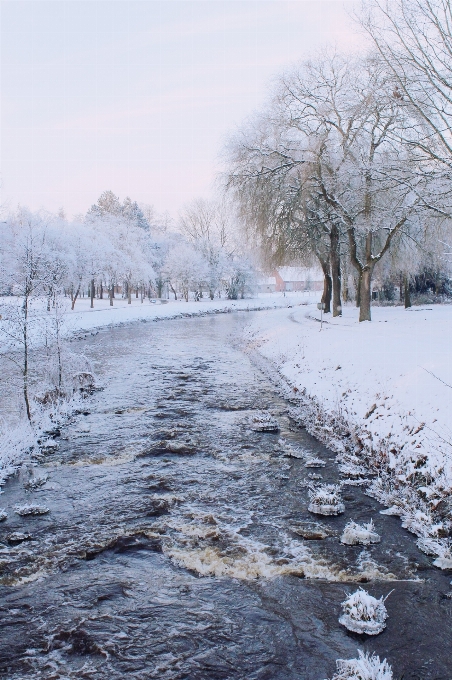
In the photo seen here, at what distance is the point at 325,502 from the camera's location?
7824 mm

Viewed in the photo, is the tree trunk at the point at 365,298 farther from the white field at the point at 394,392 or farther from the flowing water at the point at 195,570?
the flowing water at the point at 195,570

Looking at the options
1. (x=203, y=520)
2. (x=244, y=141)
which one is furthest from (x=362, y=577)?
(x=244, y=141)

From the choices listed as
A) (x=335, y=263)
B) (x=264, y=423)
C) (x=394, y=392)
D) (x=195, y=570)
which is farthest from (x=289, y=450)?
(x=335, y=263)

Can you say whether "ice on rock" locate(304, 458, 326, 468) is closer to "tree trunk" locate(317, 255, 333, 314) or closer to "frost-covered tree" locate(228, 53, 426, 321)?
"frost-covered tree" locate(228, 53, 426, 321)

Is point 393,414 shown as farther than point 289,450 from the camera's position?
No

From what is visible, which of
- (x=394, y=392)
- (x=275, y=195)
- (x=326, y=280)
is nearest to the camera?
(x=394, y=392)

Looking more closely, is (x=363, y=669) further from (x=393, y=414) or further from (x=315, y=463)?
(x=393, y=414)

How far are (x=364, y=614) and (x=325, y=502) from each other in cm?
276

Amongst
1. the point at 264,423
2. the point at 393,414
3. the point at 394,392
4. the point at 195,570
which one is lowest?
the point at 195,570

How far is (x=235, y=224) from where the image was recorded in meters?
31.3

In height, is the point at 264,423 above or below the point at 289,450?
above

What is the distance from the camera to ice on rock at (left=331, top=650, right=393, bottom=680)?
171 inches

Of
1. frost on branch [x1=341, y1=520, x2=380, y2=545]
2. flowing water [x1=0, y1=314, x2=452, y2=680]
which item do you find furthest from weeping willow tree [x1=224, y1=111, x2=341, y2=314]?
frost on branch [x1=341, y1=520, x2=380, y2=545]

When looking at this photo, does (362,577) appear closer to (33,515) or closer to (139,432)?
(33,515)
